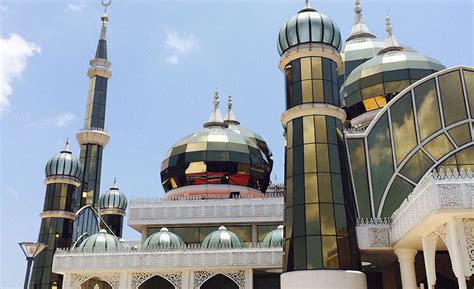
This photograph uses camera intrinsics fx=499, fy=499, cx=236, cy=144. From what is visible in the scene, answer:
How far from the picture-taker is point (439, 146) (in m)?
20.8

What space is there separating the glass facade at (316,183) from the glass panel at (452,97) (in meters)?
4.45

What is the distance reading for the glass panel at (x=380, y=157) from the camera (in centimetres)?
2167

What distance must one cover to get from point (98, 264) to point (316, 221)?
12.0 m

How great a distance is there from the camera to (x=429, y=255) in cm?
1614

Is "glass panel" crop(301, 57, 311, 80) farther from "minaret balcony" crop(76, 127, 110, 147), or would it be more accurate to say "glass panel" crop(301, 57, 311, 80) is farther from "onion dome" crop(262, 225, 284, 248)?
"minaret balcony" crop(76, 127, 110, 147)

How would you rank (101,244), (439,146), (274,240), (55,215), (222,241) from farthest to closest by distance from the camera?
(55,215) → (101,244) → (222,241) → (274,240) → (439,146)

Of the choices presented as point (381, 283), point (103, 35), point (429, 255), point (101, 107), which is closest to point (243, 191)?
point (381, 283)

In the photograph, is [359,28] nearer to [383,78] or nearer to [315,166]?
[383,78]

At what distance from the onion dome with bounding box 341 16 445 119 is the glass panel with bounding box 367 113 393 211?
657cm

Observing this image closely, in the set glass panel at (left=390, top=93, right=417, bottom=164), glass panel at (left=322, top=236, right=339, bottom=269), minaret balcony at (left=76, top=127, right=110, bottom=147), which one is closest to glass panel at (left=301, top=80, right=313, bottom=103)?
glass panel at (left=390, top=93, right=417, bottom=164)

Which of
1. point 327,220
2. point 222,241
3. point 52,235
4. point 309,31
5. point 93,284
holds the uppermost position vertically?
point 309,31

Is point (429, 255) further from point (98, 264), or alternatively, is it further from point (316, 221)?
point (98, 264)

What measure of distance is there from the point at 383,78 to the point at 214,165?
1154 cm

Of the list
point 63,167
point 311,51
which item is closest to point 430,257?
point 311,51
